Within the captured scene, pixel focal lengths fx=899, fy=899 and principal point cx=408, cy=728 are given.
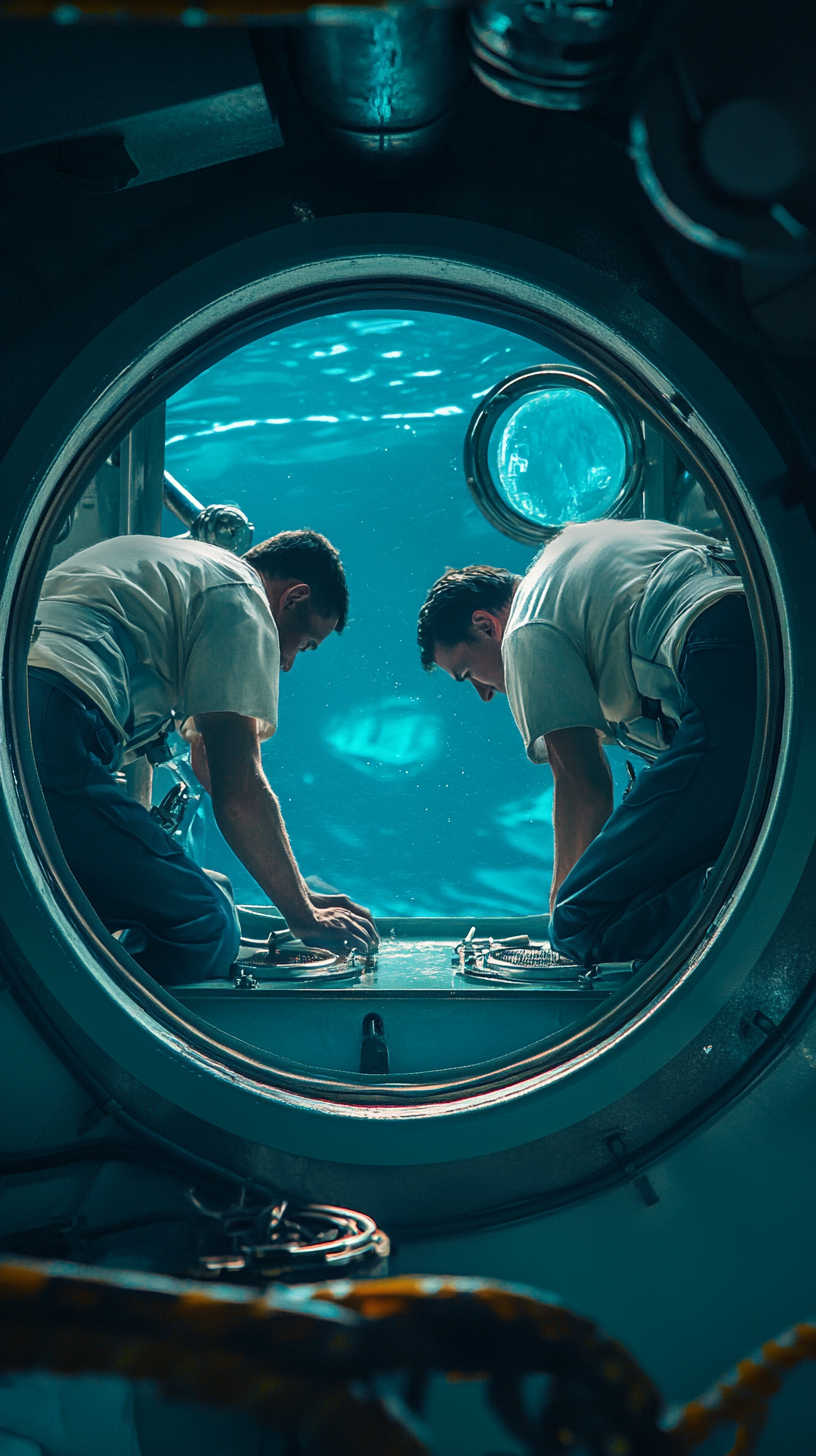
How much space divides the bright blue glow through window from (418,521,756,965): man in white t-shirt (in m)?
0.63

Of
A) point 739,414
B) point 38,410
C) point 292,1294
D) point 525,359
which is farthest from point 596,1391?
point 525,359

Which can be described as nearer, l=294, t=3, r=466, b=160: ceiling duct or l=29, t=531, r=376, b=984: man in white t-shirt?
l=294, t=3, r=466, b=160: ceiling duct

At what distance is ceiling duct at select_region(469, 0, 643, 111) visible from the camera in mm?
903

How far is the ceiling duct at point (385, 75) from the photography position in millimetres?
947

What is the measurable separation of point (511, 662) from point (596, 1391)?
2.04 m

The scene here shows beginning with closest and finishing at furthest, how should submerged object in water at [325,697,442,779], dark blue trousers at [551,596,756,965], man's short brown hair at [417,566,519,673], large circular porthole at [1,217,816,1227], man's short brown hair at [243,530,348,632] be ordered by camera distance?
1. large circular porthole at [1,217,816,1227]
2. dark blue trousers at [551,596,756,965]
3. man's short brown hair at [243,530,348,632]
4. man's short brown hair at [417,566,519,673]
5. submerged object in water at [325,697,442,779]

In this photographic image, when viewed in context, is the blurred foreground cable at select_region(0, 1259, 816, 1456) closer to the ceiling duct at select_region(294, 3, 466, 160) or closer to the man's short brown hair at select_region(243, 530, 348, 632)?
the ceiling duct at select_region(294, 3, 466, 160)

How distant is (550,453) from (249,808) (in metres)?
1.72

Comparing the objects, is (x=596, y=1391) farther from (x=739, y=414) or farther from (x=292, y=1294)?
(x=739, y=414)

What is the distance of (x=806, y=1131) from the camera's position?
107 cm

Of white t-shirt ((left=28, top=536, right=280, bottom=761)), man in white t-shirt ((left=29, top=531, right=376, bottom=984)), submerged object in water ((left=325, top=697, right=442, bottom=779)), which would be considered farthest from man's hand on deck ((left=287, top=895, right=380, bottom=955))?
submerged object in water ((left=325, top=697, right=442, bottom=779))

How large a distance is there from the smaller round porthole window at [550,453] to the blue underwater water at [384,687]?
6.46 metres

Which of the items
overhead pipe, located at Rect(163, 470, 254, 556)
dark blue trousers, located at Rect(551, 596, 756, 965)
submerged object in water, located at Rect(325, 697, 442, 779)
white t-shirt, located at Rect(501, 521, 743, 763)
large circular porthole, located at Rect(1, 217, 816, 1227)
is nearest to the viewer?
large circular porthole, located at Rect(1, 217, 816, 1227)

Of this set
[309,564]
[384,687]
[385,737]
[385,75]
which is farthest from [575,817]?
[385,737]
